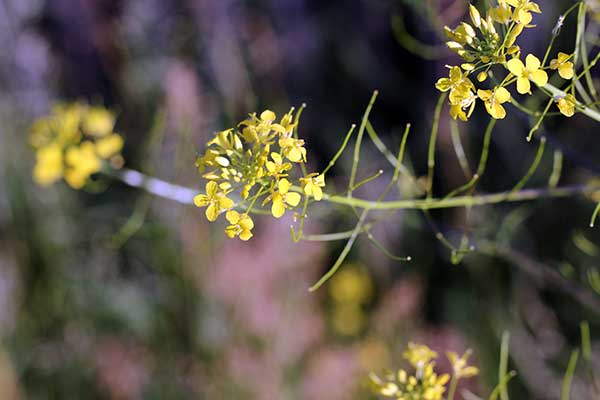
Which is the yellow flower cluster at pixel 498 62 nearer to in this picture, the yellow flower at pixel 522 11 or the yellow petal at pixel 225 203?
the yellow flower at pixel 522 11

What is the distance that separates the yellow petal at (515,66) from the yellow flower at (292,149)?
124mm

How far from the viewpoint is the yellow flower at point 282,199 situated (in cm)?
40

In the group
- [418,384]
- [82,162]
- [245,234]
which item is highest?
[82,162]

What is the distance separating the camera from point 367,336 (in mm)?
1324

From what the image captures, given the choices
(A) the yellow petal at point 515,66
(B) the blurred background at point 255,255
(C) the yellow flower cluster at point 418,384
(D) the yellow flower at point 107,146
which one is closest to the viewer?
(A) the yellow petal at point 515,66

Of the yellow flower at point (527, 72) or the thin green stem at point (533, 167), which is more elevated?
the yellow flower at point (527, 72)

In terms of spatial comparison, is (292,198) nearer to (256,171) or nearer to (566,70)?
(256,171)

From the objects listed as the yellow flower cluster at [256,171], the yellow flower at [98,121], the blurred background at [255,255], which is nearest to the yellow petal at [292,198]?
the yellow flower cluster at [256,171]

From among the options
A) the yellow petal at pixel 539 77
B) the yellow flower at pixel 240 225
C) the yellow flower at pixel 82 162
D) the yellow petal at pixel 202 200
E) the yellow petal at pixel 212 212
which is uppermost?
the yellow flower at pixel 82 162

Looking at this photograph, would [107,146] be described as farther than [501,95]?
Yes

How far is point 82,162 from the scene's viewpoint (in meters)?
0.71

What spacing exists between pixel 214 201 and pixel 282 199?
0.04 meters

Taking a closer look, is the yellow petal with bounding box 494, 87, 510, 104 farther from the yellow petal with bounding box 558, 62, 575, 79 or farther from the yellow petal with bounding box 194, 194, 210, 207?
the yellow petal with bounding box 194, 194, 210, 207

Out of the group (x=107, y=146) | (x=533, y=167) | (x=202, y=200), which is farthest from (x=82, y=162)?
(x=533, y=167)
